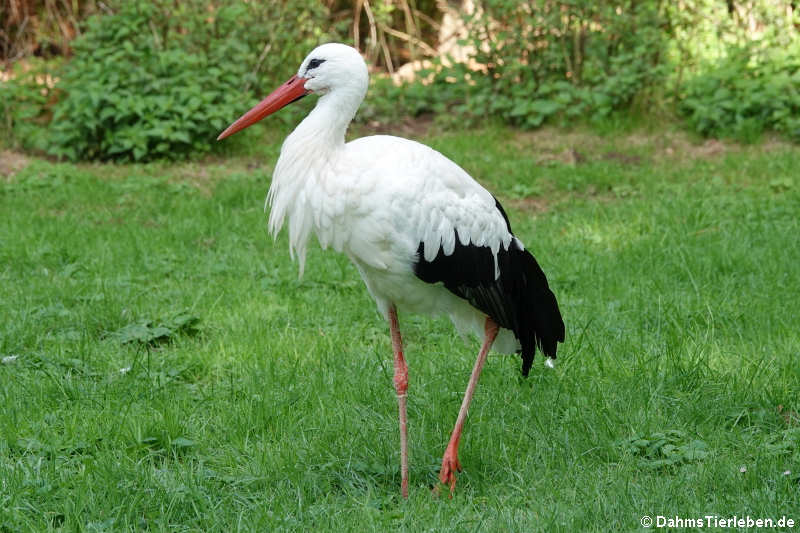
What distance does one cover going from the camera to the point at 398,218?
10.8 ft

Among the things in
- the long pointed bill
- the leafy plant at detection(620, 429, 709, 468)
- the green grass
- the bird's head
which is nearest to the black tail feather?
the green grass

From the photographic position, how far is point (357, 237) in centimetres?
332

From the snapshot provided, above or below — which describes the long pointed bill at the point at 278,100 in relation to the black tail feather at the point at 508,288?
above

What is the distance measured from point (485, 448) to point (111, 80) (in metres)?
5.42

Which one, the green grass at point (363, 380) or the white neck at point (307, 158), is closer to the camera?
the green grass at point (363, 380)

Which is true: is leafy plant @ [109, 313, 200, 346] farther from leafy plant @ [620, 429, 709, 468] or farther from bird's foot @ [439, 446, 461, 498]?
leafy plant @ [620, 429, 709, 468]

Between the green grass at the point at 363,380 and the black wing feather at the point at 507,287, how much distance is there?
323 mm

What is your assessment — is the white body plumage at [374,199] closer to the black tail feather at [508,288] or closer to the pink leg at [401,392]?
the black tail feather at [508,288]

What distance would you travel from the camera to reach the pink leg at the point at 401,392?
345cm

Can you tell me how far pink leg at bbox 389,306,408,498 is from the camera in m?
3.45

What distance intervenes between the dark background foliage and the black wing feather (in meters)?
4.63

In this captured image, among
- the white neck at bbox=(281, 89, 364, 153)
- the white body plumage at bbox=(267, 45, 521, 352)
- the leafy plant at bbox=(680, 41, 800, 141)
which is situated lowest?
the leafy plant at bbox=(680, 41, 800, 141)

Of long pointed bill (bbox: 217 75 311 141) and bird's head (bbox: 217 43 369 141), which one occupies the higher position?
bird's head (bbox: 217 43 369 141)

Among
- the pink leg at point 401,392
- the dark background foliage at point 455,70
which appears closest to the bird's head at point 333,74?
the pink leg at point 401,392
